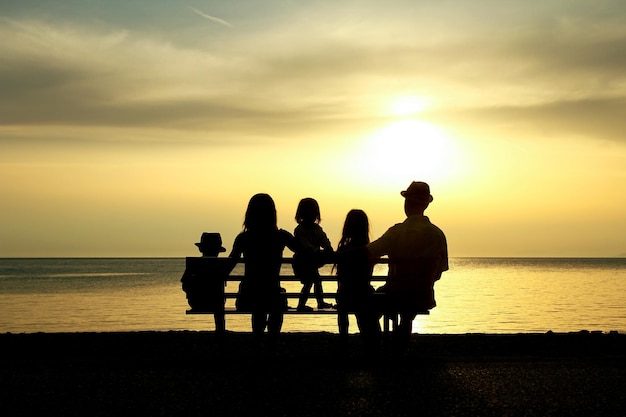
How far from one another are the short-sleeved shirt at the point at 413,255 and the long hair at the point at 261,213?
1.25 m

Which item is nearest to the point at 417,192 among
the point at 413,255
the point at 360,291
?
the point at 413,255

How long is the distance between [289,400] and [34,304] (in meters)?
45.1

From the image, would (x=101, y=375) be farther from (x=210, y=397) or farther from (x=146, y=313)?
(x=146, y=313)

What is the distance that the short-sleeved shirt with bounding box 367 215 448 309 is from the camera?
981cm

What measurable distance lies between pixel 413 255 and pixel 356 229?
772 mm

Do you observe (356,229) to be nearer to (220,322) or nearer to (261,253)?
(261,253)

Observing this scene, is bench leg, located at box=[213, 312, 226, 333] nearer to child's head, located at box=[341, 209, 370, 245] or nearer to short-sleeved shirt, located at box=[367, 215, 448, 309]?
child's head, located at box=[341, 209, 370, 245]

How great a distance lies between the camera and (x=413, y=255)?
9805 mm

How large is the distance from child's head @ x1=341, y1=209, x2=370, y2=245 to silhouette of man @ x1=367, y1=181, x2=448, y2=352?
181 mm

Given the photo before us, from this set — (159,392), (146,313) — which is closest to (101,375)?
(159,392)

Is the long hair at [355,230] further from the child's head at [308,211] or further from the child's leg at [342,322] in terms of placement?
the child's leg at [342,322]

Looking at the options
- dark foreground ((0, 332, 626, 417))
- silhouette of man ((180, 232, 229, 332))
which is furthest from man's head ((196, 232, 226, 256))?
dark foreground ((0, 332, 626, 417))

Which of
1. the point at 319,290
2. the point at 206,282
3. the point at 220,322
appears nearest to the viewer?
the point at 319,290

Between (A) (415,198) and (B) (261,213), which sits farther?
(A) (415,198)
